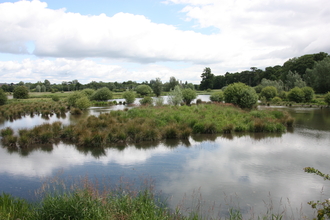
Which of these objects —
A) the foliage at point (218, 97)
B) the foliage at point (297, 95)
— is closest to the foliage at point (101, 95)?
the foliage at point (218, 97)

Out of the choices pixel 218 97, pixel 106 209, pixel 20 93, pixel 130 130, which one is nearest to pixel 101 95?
pixel 20 93

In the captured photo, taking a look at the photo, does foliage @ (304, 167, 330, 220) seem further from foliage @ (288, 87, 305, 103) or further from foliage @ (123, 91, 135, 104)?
foliage @ (288, 87, 305, 103)

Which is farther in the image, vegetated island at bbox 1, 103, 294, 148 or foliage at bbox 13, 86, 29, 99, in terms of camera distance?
foliage at bbox 13, 86, 29, 99

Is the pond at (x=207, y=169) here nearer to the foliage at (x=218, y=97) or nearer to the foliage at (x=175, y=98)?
the foliage at (x=175, y=98)

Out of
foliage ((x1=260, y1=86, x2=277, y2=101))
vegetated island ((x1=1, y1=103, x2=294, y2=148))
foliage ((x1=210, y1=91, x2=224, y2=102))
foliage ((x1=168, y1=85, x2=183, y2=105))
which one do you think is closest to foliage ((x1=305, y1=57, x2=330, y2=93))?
foliage ((x1=260, y1=86, x2=277, y2=101))

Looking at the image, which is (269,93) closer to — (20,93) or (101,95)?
(101,95)

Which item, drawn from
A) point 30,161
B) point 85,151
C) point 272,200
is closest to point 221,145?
point 272,200

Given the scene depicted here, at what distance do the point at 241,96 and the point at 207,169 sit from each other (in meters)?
18.5

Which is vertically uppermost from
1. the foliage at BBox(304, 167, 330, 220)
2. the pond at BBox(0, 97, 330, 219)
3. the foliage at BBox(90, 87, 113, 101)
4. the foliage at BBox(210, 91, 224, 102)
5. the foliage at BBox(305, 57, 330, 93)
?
the foliage at BBox(305, 57, 330, 93)

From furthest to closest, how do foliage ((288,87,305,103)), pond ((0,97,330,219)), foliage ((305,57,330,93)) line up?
1. foliage ((305,57,330,93))
2. foliage ((288,87,305,103))
3. pond ((0,97,330,219))

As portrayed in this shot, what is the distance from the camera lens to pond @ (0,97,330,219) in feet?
20.3

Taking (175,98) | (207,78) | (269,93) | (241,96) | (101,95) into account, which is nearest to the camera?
(241,96)

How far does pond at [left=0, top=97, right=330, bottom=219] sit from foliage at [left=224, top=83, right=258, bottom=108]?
1163 cm

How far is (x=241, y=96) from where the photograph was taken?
82.6 feet
